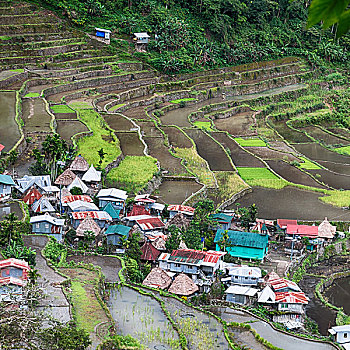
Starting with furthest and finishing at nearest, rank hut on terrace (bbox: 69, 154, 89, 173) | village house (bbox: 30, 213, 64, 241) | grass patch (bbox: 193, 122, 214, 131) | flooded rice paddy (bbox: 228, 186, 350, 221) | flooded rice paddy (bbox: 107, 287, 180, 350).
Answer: grass patch (bbox: 193, 122, 214, 131) → hut on terrace (bbox: 69, 154, 89, 173) → flooded rice paddy (bbox: 228, 186, 350, 221) → village house (bbox: 30, 213, 64, 241) → flooded rice paddy (bbox: 107, 287, 180, 350)

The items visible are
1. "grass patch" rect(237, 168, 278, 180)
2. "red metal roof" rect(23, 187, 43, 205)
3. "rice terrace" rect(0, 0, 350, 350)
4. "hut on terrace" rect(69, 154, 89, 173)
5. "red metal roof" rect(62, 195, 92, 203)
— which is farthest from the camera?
"grass patch" rect(237, 168, 278, 180)

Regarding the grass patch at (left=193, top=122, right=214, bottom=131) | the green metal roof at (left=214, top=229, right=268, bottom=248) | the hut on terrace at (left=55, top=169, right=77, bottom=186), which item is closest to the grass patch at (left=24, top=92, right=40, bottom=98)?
the grass patch at (left=193, top=122, right=214, bottom=131)

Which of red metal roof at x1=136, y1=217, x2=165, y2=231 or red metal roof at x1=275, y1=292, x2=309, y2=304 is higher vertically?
red metal roof at x1=275, y1=292, x2=309, y2=304

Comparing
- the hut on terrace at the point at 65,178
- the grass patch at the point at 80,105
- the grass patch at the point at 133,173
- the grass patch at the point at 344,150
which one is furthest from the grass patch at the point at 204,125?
the hut on terrace at the point at 65,178

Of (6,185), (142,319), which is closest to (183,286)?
(142,319)

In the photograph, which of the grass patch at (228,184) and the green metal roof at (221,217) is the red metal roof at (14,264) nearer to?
the green metal roof at (221,217)

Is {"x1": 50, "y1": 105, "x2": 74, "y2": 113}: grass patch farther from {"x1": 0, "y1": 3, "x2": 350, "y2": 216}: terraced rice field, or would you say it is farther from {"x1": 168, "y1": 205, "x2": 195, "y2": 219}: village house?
{"x1": 168, "y1": 205, "x2": 195, "y2": 219}: village house
